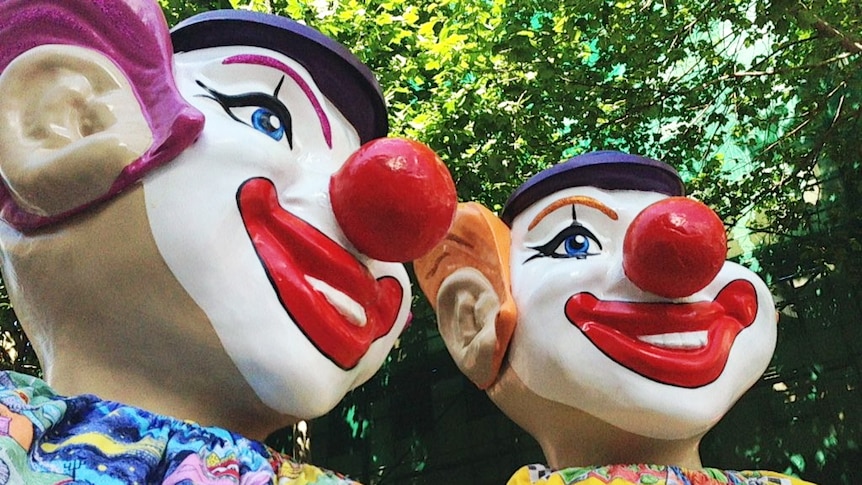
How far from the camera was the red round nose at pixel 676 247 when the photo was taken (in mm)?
1844

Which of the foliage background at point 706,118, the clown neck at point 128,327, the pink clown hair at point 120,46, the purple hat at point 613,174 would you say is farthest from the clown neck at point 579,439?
the foliage background at point 706,118

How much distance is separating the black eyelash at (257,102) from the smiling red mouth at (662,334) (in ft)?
2.80

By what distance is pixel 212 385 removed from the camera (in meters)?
1.43

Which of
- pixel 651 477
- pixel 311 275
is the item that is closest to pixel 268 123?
pixel 311 275

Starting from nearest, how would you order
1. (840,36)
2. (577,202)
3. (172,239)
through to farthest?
(172,239), (577,202), (840,36)

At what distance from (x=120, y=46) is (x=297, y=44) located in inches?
13.6

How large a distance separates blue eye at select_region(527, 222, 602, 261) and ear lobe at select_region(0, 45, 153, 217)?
3.83ft

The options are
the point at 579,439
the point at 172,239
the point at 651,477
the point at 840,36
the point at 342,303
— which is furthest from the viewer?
the point at 840,36

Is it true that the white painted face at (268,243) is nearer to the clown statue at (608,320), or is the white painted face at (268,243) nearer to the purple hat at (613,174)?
the clown statue at (608,320)

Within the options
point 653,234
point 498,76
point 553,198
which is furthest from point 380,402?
point 653,234

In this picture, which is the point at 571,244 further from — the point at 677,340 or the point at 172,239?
the point at 172,239

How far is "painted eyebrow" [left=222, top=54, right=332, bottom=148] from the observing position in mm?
1613

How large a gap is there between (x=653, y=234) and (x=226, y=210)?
36.9 inches

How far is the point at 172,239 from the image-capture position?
54.2 inches
